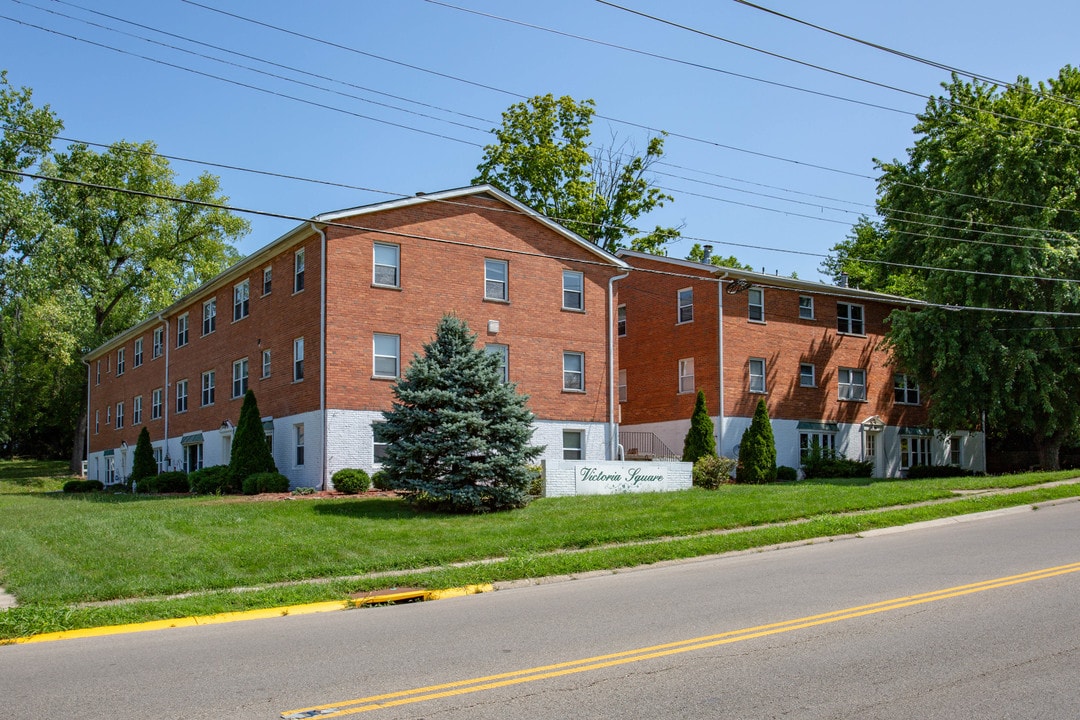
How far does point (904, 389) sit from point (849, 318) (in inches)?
185

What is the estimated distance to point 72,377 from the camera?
6062cm

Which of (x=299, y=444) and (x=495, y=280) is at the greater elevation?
(x=495, y=280)

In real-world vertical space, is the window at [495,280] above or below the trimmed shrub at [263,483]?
above

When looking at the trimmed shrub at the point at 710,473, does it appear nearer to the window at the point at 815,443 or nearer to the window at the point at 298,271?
the window at the point at 815,443

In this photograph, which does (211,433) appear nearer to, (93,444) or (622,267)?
(622,267)

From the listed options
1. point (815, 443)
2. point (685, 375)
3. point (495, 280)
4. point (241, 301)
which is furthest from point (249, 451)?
point (815, 443)

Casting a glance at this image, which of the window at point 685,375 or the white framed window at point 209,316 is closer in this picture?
the window at point 685,375

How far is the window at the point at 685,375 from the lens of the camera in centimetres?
3706

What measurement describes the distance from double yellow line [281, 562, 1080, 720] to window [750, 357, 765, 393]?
981 inches

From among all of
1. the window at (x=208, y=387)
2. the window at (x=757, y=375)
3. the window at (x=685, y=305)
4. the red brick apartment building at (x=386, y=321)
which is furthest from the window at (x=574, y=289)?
the window at (x=208, y=387)

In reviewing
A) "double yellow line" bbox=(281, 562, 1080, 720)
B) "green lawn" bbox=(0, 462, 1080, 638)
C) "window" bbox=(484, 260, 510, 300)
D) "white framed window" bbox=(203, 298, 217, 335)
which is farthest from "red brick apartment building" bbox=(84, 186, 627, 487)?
"double yellow line" bbox=(281, 562, 1080, 720)

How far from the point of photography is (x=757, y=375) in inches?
1455

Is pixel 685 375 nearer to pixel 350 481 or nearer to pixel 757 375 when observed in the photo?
pixel 757 375

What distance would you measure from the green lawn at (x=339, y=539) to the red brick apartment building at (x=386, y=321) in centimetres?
530
